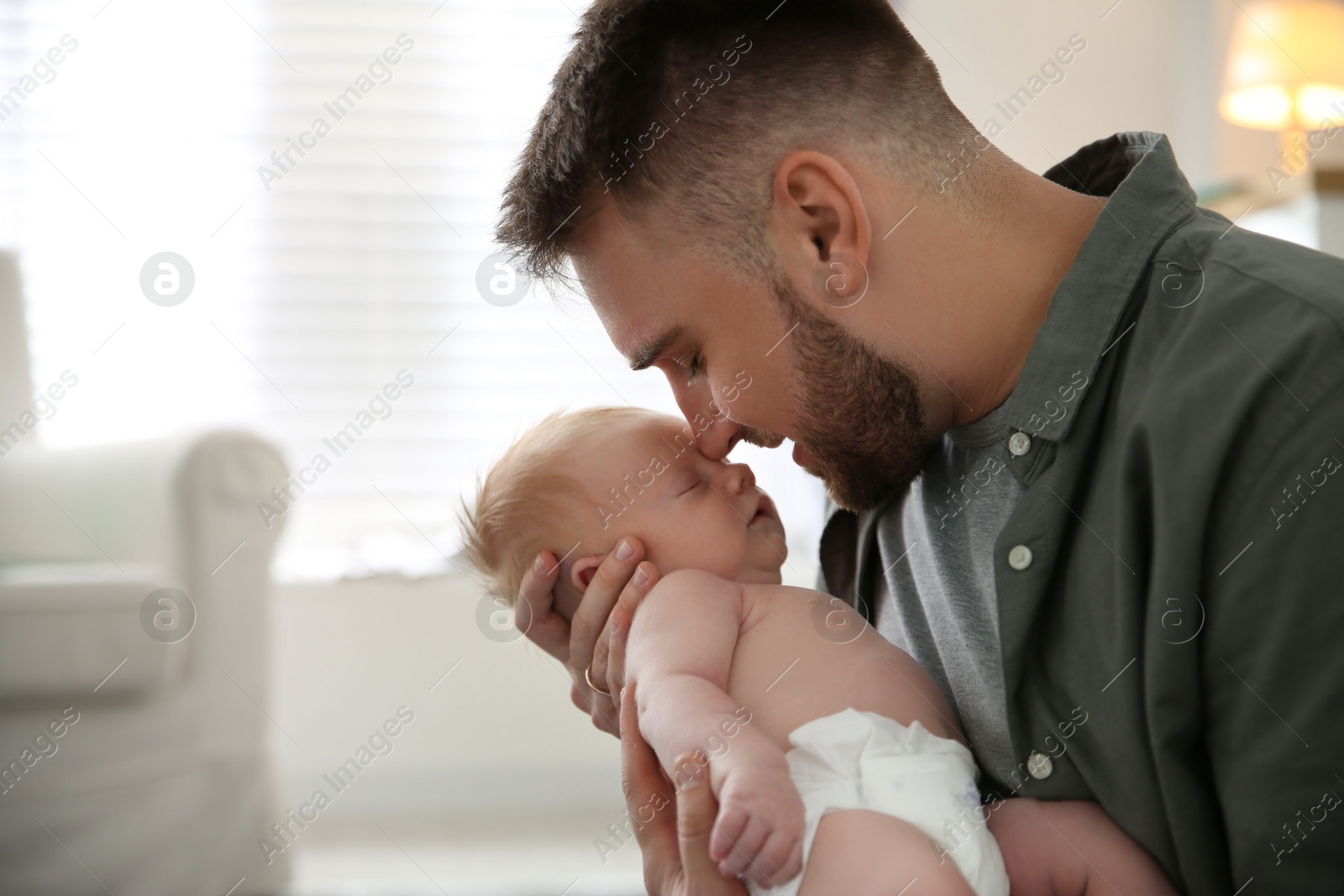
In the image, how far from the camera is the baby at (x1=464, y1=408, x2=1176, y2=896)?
851mm

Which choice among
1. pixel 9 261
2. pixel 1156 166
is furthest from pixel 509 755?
pixel 1156 166

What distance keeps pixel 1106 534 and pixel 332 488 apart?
2382 mm

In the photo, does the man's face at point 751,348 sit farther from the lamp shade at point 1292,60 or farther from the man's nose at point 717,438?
the lamp shade at point 1292,60

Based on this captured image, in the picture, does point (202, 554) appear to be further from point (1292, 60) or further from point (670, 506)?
point (1292, 60)

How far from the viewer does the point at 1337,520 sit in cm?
75

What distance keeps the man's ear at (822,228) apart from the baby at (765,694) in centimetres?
28

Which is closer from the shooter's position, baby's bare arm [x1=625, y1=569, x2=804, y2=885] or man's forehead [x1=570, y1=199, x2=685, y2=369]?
baby's bare arm [x1=625, y1=569, x2=804, y2=885]

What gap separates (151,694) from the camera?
2.03 metres

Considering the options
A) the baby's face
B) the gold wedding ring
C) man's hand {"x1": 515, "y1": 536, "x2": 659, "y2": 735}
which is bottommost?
the gold wedding ring

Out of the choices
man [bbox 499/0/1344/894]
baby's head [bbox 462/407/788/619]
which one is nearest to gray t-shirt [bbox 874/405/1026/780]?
man [bbox 499/0/1344/894]

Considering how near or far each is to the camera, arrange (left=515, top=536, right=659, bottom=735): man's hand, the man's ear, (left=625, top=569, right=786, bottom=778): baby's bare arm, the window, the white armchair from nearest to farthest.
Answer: (left=625, top=569, right=786, bottom=778): baby's bare arm, the man's ear, (left=515, top=536, right=659, bottom=735): man's hand, the white armchair, the window

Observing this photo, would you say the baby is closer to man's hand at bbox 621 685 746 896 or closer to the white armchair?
man's hand at bbox 621 685 746 896

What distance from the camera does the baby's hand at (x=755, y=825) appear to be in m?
0.81

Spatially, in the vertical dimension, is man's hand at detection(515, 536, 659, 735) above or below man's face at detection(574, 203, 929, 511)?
below
